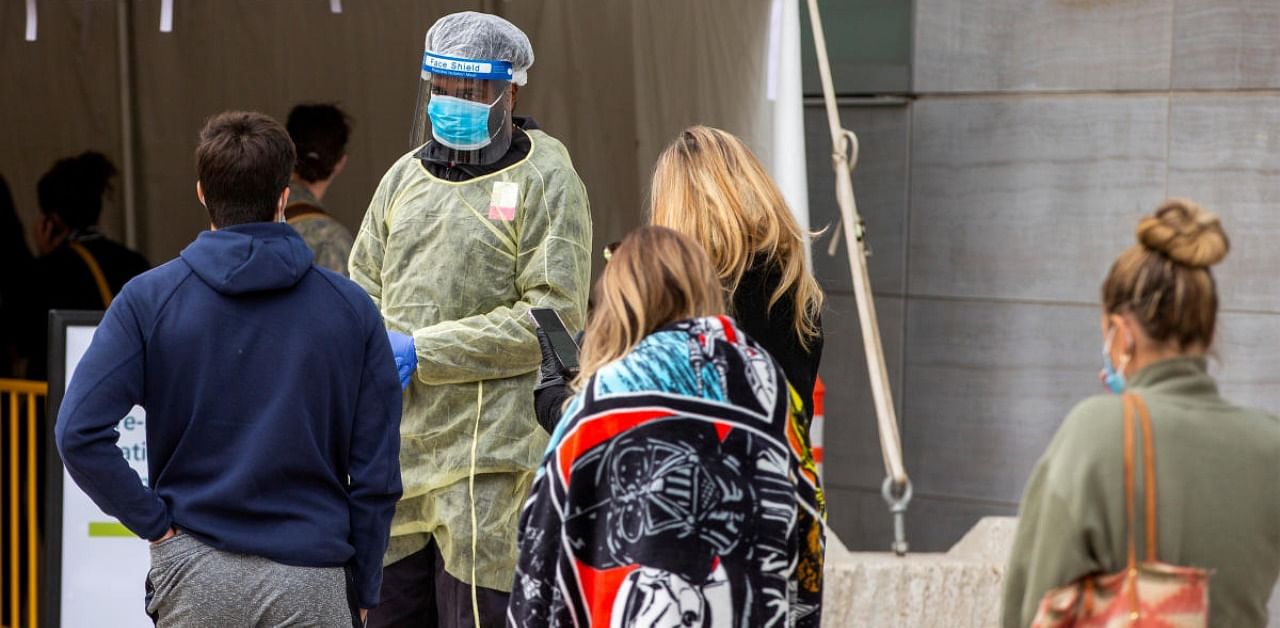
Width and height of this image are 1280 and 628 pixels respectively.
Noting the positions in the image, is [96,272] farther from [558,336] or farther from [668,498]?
[668,498]

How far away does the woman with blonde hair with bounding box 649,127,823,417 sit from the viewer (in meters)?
3.22

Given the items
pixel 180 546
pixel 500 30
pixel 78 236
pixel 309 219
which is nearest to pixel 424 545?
pixel 180 546

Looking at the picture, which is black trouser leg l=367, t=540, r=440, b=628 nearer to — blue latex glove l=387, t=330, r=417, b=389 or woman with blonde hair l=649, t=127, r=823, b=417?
blue latex glove l=387, t=330, r=417, b=389

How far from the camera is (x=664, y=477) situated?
2.58 m

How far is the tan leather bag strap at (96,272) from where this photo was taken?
5.82 metres

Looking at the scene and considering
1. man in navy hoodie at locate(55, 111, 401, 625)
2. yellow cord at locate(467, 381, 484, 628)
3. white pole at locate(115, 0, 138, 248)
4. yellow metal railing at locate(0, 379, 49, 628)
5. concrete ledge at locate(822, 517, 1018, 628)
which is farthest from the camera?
white pole at locate(115, 0, 138, 248)

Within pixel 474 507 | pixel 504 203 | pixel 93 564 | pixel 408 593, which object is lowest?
pixel 93 564

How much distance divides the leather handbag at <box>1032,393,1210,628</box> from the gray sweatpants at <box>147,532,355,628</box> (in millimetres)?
1372

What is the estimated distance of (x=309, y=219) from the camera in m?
5.63

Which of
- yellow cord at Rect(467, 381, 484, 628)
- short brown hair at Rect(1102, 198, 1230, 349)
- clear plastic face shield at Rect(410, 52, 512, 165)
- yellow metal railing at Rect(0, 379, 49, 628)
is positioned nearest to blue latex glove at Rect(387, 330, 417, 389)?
yellow cord at Rect(467, 381, 484, 628)

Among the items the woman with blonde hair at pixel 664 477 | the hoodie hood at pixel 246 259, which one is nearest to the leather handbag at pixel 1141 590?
the woman with blonde hair at pixel 664 477

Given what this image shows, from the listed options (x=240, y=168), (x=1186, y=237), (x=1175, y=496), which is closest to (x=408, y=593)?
(x=240, y=168)

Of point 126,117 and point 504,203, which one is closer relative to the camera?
point 504,203

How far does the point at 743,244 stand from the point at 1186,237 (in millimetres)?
943
